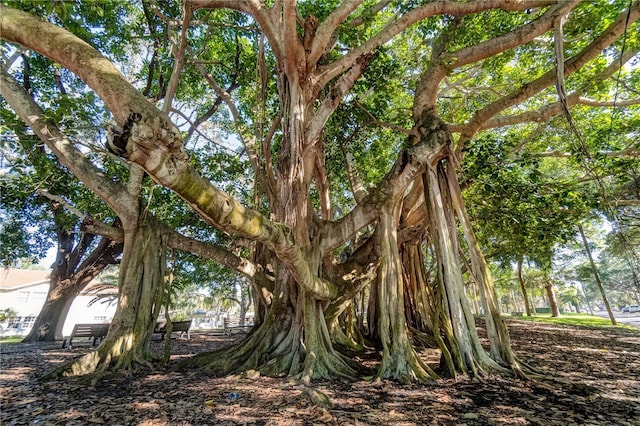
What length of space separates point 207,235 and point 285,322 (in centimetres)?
518

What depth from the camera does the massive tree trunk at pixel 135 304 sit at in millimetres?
4258

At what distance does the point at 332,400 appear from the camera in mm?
3018

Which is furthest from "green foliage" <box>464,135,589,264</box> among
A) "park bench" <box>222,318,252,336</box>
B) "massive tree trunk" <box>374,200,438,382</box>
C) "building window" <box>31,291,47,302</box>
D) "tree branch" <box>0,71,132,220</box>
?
→ "building window" <box>31,291,47,302</box>

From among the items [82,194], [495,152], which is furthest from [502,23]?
[82,194]

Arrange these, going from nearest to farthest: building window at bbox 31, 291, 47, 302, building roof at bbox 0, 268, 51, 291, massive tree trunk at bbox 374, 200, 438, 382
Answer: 1. massive tree trunk at bbox 374, 200, 438, 382
2. building roof at bbox 0, 268, 51, 291
3. building window at bbox 31, 291, 47, 302

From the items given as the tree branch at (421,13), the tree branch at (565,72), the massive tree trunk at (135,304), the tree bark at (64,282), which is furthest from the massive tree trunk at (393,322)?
the tree bark at (64,282)

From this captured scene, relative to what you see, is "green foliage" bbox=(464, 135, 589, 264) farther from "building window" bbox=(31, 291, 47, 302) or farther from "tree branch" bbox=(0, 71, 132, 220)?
"building window" bbox=(31, 291, 47, 302)

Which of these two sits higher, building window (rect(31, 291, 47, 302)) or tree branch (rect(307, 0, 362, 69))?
tree branch (rect(307, 0, 362, 69))

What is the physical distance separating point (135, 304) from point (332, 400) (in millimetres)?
3530

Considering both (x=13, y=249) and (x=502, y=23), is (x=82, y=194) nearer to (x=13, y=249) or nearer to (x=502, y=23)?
(x=13, y=249)

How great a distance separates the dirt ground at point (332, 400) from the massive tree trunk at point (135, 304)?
1.21ft

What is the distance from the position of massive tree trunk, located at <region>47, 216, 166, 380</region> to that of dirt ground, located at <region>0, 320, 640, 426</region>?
37cm

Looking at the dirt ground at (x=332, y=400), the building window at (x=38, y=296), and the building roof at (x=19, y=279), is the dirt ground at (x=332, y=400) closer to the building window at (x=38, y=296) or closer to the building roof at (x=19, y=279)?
the building roof at (x=19, y=279)

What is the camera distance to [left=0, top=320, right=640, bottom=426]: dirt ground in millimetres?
2471
